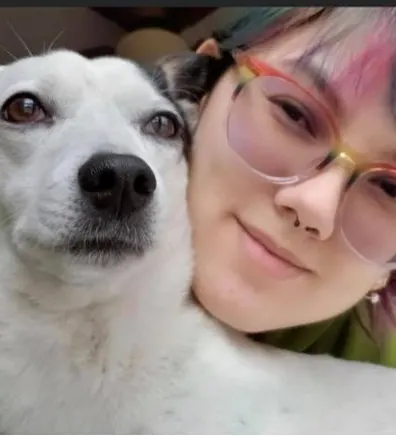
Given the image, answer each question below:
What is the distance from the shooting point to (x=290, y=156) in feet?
3.27

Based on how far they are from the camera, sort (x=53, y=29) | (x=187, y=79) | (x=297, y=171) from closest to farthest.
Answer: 1. (x=297, y=171)
2. (x=187, y=79)
3. (x=53, y=29)

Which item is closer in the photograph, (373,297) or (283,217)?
(283,217)

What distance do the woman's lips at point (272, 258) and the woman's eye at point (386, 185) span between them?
145 millimetres

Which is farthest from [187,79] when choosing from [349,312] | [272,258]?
[349,312]

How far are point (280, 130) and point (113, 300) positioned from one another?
1.05 ft

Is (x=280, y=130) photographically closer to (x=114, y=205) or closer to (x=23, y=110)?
(x=114, y=205)

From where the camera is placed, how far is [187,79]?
1235mm

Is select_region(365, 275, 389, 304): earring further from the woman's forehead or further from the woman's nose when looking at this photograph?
the woman's forehead

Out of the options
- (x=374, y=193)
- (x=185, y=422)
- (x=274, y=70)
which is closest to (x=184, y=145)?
(x=274, y=70)

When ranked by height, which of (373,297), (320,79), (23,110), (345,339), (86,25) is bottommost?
(345,339)

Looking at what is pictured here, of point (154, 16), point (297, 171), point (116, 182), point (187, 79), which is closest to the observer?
point (116, 182)

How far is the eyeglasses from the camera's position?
98 centimetres

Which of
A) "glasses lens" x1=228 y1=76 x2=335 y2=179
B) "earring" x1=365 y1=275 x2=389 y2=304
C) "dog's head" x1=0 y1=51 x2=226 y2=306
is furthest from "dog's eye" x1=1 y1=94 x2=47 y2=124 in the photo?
"earring" x1=365 y1=275 x2=389 y2=304

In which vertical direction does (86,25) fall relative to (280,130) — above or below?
below
